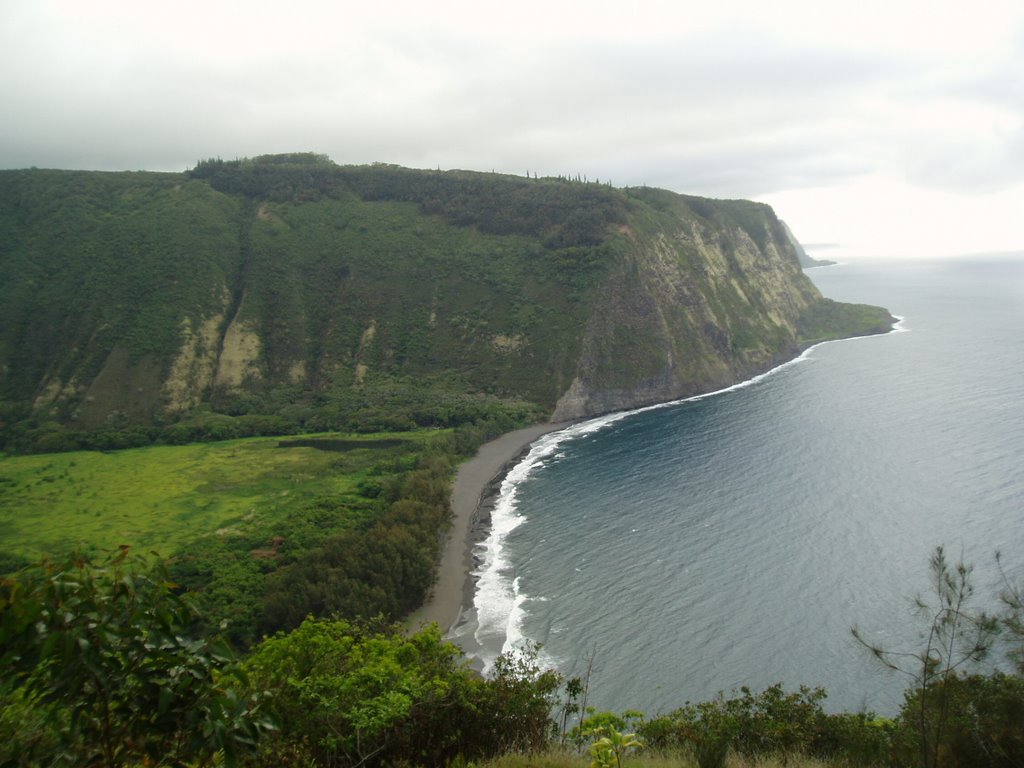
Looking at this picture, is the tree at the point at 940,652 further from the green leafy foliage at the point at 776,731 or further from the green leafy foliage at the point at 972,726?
the green leafy foliage at the point at 776,731

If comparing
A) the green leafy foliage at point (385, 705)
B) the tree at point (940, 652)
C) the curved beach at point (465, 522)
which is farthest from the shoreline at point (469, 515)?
the tree at point (940, 652)

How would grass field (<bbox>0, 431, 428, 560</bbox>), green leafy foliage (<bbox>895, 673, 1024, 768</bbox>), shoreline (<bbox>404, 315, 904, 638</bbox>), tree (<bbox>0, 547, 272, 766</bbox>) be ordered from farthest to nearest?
1. grass field (<bbox>0, 431, 428, 560</bbox>)
2. shoreline (<bbox>404, 315, 904, 638</bbox>)
3. green leafy foliage (<bbox>895, 673, 1024, 768</bbox>)
4. tree (<bbox>0, 547, 272, 766</bbox>)

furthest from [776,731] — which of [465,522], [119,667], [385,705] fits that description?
[465,522]

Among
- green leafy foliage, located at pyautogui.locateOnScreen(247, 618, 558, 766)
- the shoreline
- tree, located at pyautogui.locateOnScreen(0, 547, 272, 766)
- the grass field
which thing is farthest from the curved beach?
tree, located at pyautogui.locateOnScreen(0, 547, 272, 766)

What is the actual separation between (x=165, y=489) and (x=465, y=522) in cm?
3022

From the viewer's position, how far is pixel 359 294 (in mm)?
113375

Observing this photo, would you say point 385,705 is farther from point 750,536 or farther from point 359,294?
point 359,294

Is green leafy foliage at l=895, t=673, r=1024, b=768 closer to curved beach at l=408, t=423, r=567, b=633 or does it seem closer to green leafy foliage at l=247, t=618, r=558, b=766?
green leafy foliage at l=247, t=618, r=558, b=766

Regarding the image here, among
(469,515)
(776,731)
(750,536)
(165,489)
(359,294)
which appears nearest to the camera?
(776,731)

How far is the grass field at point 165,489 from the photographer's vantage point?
5438 cm

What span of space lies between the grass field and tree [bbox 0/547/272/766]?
47.4 meters

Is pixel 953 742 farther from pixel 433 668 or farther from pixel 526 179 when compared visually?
pixel 526 179

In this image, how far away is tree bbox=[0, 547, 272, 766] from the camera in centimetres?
529

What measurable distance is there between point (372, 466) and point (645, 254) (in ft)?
209
